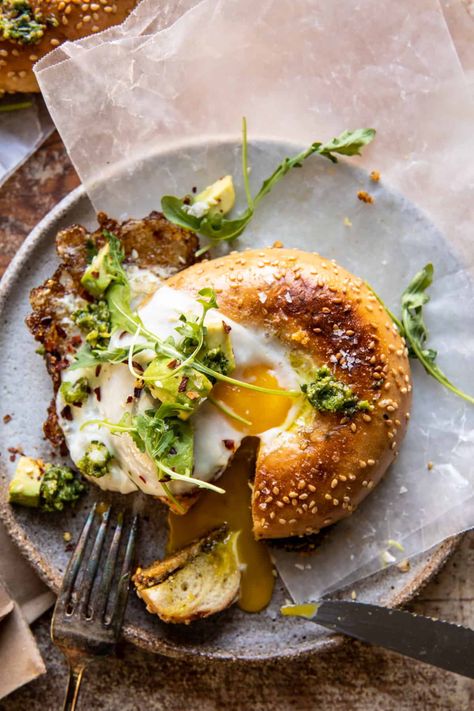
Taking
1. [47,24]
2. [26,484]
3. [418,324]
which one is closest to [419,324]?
[418,324]

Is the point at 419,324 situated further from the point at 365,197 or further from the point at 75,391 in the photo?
the point at 75,391

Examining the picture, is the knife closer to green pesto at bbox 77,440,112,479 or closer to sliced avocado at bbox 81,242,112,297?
green pesto at bbox 77,440,112,479

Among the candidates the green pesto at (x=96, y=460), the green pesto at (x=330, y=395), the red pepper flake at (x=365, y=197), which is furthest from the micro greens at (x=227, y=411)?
Answer: the red pepper flake at (x=365, y=197)

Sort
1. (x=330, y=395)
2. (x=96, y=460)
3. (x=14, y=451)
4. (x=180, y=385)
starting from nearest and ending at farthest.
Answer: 1. (x=180, y=385)
2. (x=330, y=395)
3. (x=96, y=460)
4. (x=14, y=451)

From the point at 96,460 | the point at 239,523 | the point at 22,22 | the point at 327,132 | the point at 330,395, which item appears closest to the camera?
the point at 330,395

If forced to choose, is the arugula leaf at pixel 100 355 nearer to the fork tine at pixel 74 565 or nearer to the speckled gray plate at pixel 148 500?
the speckled gray plate at pixel 148 500

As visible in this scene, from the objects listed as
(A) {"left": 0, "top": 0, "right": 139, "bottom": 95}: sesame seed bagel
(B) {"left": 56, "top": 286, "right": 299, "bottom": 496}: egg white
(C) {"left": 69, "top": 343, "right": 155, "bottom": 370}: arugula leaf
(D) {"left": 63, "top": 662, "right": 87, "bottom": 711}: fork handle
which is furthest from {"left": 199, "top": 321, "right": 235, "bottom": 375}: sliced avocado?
(A) {"left": 0, "top": 0, "right": 139, "bottom": 95}: sesame seed bagel

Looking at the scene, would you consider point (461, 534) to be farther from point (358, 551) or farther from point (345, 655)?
point (345, 655)
